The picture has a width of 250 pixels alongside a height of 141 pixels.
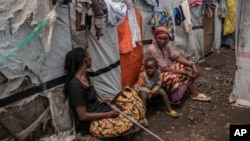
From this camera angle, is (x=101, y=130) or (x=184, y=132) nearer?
(x=101, y=130)

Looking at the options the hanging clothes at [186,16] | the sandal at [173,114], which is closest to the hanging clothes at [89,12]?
the sandal at [173,114]

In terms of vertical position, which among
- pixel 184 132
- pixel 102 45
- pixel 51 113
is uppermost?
pixel 102 45

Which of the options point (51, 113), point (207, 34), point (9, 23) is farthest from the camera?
point (207, 34)

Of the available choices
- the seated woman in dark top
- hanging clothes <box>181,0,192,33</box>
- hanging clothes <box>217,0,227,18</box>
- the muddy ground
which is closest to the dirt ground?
the muddy ground

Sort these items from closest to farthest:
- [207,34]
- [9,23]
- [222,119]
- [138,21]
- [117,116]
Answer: [9,23]
[117,116]
[222,119]
[138,21]
[207,34]

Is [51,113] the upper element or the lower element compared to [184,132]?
upper

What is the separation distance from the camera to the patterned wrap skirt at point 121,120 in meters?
3.52

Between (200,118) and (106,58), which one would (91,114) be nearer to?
(106,58)

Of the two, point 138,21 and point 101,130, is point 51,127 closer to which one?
point 101,130

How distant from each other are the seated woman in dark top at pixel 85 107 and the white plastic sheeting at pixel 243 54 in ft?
7.63

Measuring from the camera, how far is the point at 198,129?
4367 millimetres

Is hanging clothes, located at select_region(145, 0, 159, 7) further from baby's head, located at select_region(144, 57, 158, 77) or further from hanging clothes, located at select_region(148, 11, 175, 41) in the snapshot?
baby's head, located at select_region(144, 57, 158, 77)

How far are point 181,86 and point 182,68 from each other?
1.10 feet

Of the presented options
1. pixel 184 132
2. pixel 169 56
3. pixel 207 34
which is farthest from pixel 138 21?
pixel 207 34
